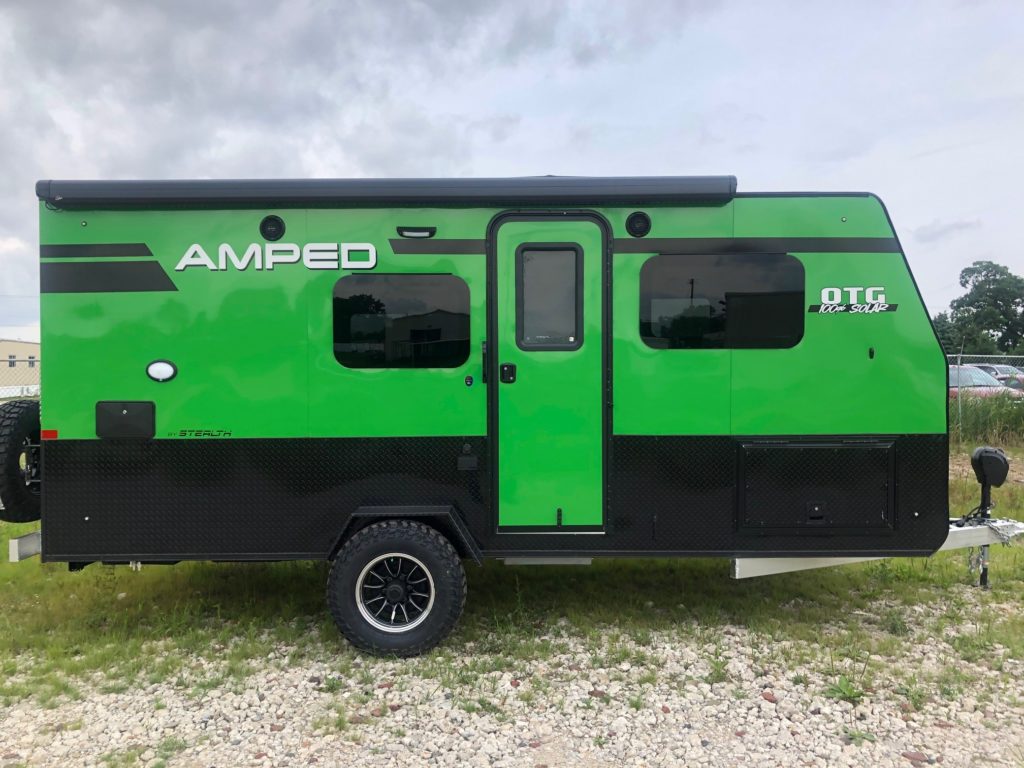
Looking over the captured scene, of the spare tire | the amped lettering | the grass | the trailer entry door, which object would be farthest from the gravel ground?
the amped lettering

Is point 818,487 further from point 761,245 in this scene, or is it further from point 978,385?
point 978,385

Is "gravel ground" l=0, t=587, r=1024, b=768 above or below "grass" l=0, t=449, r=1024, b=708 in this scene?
below

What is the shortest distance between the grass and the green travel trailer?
0.58 metres

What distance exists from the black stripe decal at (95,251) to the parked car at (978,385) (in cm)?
1062

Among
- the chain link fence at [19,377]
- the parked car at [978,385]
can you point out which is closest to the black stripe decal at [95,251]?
the chain link fence at [19,377]

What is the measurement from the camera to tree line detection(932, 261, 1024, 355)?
1549 inches

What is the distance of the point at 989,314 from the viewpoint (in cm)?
4350

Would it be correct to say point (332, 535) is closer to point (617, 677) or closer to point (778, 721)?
point (617, 677)

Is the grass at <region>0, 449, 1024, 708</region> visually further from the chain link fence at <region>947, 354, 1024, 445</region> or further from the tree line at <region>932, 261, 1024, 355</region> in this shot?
the tree line at <region>932, 261, 1024, 355</region>

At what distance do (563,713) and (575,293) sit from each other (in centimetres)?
235

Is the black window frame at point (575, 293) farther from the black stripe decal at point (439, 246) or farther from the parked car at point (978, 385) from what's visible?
the parked car at point (978, 385)

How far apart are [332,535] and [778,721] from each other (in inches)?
105

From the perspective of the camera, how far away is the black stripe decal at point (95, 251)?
4023mm

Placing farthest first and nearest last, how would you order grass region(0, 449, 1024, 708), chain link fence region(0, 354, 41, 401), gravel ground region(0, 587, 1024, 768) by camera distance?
chain link fence region(0, 354, 41, 401)
grass region(0, 449, 1024, 708)
gravel ground region(0, 587, 1024, 768)
